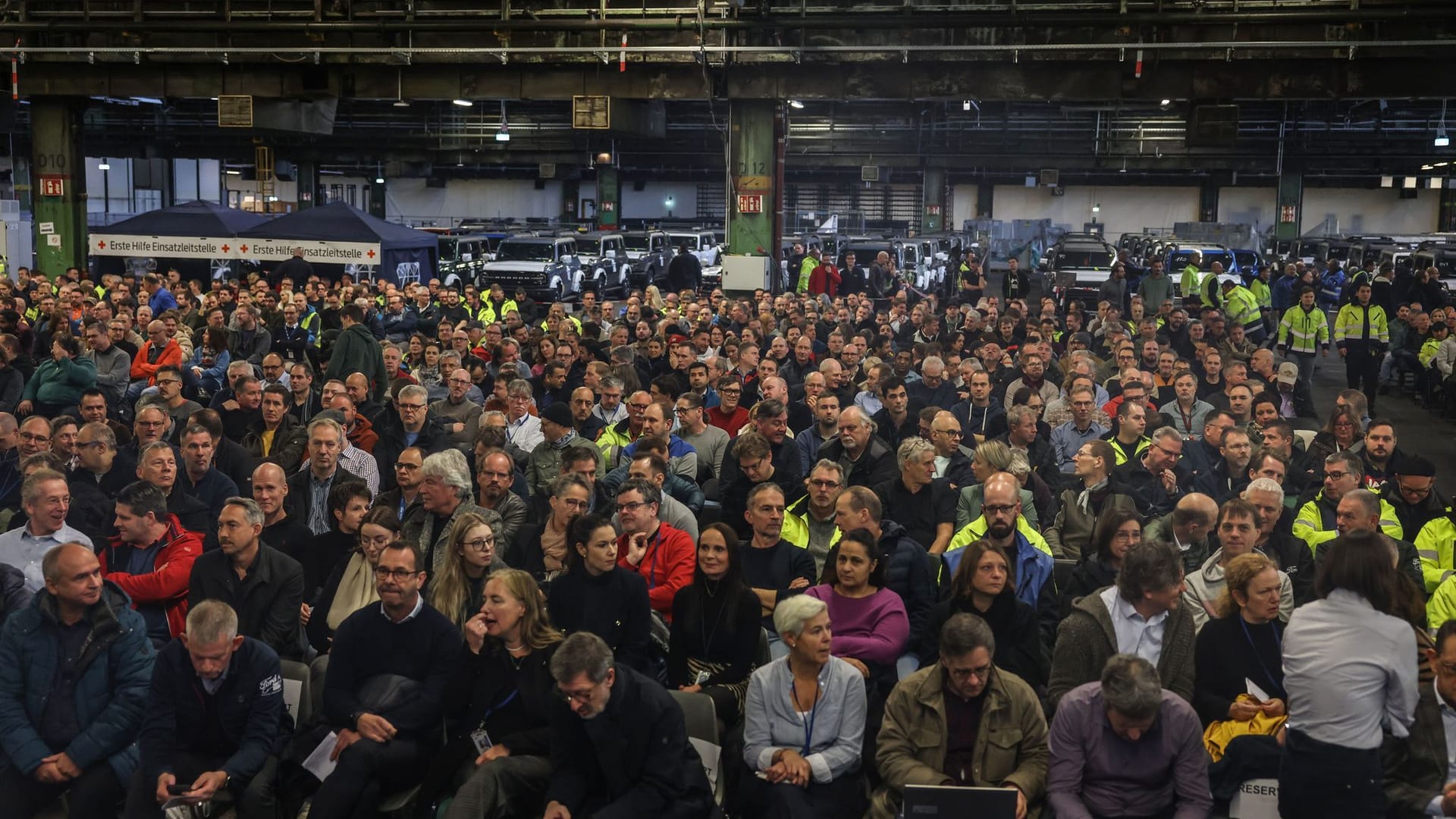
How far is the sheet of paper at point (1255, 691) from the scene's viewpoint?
20.4ft

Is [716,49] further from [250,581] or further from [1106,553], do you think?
[250,581]

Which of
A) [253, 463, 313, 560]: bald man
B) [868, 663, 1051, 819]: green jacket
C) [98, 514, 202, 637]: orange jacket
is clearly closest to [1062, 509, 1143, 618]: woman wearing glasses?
[868, 663, 1051, 819]: green jacket

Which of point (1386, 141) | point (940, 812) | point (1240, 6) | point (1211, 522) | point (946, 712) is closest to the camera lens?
point (940, 812)

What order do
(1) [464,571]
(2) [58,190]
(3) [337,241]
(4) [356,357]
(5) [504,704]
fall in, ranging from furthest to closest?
(2) [58,190] < (3) [337,241] < (4) [356,357] < (1) [464,571] < (5) [504,704]

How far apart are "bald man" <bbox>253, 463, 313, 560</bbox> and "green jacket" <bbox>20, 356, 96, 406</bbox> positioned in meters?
5.20

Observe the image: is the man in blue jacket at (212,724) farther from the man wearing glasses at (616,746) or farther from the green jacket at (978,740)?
the green jacket at (978,740)

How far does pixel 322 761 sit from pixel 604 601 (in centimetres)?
149

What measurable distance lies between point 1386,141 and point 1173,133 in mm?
6696

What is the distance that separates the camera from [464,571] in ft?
23.6

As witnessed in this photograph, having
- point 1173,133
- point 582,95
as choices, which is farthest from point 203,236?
point 1173,133

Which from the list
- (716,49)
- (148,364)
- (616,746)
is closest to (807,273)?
(716,49)

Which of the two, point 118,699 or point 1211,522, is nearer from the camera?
point 118,699

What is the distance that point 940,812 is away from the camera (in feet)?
17.9

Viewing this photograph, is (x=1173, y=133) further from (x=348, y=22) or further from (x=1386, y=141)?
(x=348, y=22)
